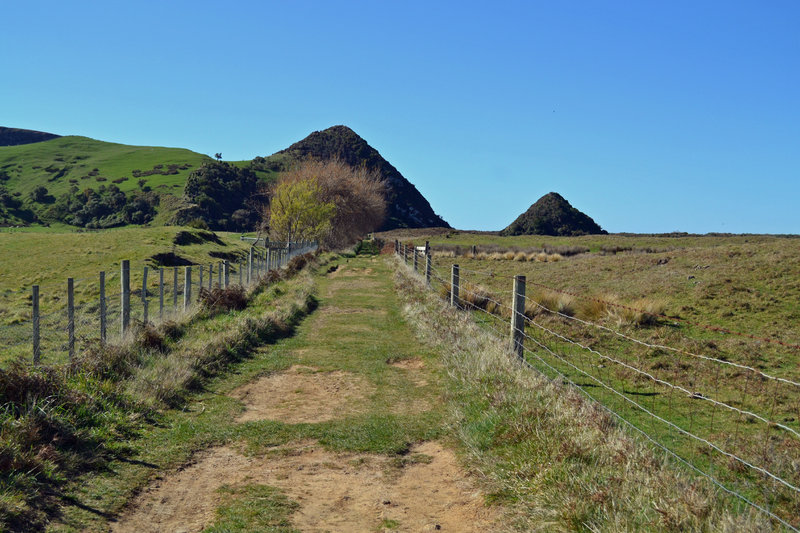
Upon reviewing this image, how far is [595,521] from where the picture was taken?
13.0ft

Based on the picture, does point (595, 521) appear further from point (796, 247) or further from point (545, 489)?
point (796, 247)

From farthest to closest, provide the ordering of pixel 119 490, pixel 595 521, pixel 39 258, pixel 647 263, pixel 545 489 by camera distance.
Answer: pixel 39 258
pixel 647 263
pixel 119 490
pixel 545 489
pixel 595 521

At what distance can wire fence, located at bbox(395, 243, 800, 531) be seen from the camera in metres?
5.60

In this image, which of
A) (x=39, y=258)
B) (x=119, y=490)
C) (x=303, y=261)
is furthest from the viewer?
(x=39, y=258)

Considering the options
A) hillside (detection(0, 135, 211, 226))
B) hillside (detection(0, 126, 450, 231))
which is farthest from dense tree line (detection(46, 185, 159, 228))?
hillside (detection(0, 135, 211, 226))

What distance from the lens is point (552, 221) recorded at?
84750 millimetres

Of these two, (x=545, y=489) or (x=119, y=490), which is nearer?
(x=545, y=489)

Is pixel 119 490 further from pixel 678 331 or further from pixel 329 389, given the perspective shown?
pixel 678 331

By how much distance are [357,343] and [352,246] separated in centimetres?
→ 5525

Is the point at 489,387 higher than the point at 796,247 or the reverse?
the reverse

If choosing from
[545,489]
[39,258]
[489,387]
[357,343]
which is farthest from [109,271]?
[545,489]

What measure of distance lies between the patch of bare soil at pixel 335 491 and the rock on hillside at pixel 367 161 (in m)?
142

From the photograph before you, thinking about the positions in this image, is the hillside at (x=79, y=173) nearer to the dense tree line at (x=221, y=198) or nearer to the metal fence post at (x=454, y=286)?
the dense tree line at (x=221, y=198)

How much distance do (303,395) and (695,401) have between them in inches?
229
